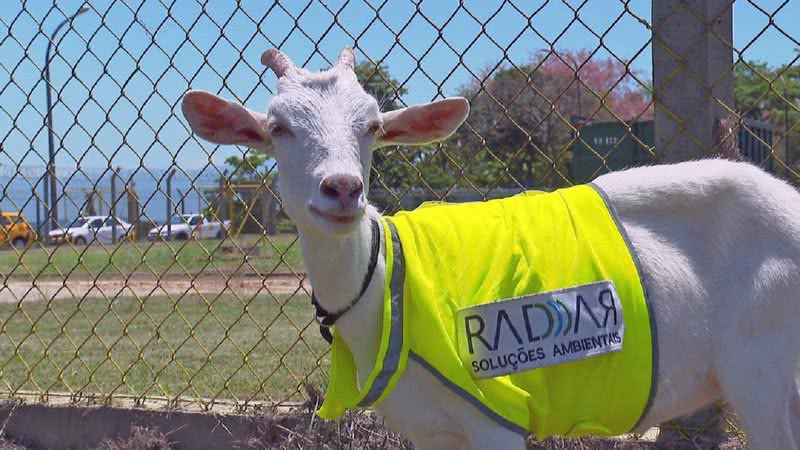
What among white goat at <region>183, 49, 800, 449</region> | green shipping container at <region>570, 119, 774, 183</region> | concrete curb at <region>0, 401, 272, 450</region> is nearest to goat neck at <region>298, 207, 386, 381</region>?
white goat at <region>183, 49, 800, 449</region>

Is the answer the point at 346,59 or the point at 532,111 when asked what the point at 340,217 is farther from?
the point at 532,111

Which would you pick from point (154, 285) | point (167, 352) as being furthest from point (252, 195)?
point (154, 285)

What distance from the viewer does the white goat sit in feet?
9.34

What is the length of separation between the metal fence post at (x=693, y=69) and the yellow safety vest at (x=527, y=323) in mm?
684

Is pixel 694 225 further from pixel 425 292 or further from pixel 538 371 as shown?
pixel 425 292

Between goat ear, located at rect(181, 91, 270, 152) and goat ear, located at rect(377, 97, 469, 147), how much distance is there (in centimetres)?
37

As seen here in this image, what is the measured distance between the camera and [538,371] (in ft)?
9.52

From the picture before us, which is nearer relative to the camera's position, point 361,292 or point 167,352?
point 361,292

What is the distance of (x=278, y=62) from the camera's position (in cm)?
309

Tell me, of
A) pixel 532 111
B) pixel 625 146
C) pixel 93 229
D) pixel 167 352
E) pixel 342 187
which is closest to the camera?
pixel 342 187

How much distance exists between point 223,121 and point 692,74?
1662mm

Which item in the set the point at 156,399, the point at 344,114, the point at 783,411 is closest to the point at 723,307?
the point at 783,411

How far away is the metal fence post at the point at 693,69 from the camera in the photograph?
11.5 ft

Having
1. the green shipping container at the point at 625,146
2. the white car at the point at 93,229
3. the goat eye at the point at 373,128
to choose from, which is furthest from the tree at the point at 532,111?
the white car at the point at 93,229
